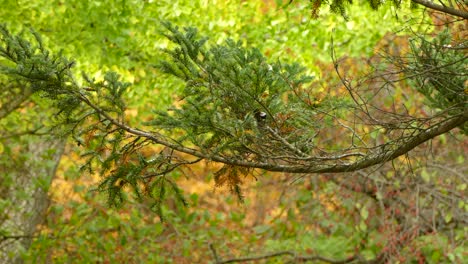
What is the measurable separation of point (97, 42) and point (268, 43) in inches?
77.1

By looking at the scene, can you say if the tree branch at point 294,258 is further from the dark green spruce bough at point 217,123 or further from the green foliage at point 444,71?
the dark green spruce bough at point 217,123

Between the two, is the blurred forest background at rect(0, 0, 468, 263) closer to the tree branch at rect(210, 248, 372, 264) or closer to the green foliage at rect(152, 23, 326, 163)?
the tree branch at rect(210, 248, 372, 264)

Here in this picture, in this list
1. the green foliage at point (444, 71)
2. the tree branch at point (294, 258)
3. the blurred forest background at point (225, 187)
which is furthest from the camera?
the tree branch at point (294, 258)

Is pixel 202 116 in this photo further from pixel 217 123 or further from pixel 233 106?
pixel 233 106

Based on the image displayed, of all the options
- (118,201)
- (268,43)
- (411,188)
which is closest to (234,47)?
(118,201)

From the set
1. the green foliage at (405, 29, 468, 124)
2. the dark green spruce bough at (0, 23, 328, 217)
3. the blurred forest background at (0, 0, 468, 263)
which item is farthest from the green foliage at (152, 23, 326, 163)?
the blurred forest background at (0, 0, 468, 263)

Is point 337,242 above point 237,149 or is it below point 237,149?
above

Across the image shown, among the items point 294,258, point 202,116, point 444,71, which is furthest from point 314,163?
point 294,258

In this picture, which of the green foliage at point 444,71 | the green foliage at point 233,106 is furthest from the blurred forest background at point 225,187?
the green foliage at point 233,106

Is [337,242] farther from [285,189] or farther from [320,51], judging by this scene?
[320,51]

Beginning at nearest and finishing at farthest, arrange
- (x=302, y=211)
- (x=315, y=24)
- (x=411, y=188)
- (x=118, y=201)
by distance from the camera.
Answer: (x=118, y=201), (x=315, y=24), (x=411, y=188), (x=302, y=211)

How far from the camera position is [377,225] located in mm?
11398

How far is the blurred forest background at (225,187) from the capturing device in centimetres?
905

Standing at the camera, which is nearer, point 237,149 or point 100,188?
point 237,149
